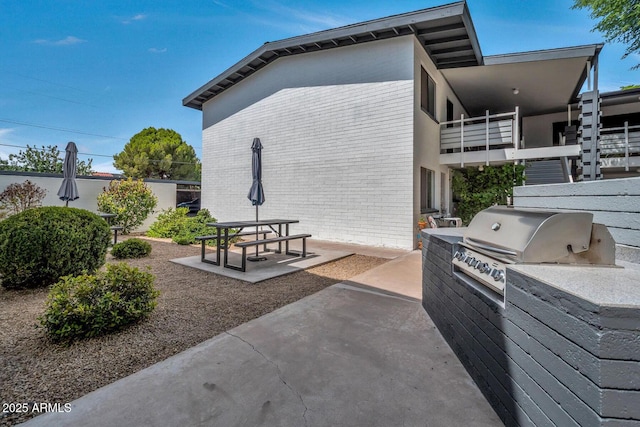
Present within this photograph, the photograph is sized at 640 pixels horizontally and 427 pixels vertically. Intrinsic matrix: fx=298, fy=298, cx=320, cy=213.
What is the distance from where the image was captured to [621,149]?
952 cm

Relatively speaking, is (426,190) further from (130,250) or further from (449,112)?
(130,250)

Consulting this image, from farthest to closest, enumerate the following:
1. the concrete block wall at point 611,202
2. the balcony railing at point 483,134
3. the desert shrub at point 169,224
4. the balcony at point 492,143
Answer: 1. the desert shrub at point 169,224
2. the balcony railing at point 483,134
3. the balcony at point 492,143
4. the concrete block wall at point 611,202

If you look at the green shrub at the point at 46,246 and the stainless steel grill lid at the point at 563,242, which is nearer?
the stainless steel grill lid at the point at 563,242

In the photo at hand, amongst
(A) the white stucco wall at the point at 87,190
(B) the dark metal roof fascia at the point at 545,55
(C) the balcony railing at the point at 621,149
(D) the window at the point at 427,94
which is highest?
(B) the dark metal roof fascia at the point at 545,55

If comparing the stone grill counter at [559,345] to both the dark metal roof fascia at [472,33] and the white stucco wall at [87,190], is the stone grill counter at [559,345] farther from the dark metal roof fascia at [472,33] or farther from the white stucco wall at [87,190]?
the white stucco wall at [87,190]

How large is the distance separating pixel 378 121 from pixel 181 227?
7445 mm

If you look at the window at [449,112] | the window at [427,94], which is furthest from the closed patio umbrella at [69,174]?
the window at [449,112]

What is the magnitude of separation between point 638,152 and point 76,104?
122 feet

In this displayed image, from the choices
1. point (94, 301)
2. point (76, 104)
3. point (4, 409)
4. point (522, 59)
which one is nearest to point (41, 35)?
point (76, 104)

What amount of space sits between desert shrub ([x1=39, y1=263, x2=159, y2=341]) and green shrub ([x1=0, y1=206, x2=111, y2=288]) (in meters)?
1.70

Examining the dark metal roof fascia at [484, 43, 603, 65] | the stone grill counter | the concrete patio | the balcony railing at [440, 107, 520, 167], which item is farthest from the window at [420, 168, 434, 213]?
the stone grill counter

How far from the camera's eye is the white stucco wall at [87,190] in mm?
9812

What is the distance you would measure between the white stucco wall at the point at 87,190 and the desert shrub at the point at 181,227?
109 centimetres

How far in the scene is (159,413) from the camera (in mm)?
1807
